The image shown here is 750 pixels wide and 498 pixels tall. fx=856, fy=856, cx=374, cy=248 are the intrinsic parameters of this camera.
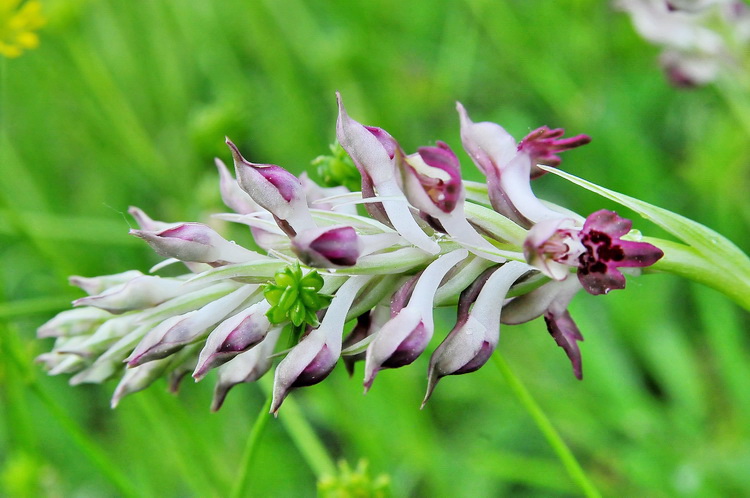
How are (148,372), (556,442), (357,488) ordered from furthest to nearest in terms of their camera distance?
(357,488)
(556,442)
(148,372)

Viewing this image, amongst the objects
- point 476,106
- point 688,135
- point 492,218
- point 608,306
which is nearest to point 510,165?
point 492,218

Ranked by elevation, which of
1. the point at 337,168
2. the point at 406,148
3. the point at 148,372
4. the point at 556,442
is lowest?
the point at 406,148

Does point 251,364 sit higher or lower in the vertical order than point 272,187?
lower

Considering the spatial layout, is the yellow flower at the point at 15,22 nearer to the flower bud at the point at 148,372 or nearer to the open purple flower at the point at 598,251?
the flower bud at the point at 148,372

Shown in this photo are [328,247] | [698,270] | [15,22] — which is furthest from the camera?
[15,22]

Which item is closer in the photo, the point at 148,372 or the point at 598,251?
the point at 598,251

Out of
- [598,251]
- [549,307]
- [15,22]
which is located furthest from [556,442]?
[15,22]

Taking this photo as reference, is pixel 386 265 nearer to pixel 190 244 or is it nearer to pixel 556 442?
pixel 190 244
